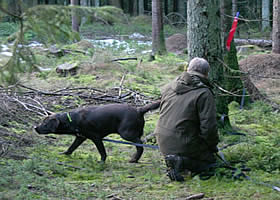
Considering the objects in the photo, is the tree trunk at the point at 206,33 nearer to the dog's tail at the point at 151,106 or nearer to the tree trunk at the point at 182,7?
the dog's tail at the point at 151,106

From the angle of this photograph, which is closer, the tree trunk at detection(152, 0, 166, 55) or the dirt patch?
the dirt patch

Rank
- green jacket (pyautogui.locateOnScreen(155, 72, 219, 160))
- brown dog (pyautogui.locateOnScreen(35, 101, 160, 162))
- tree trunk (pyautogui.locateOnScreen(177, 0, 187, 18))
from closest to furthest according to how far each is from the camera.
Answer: green jacket (pyautogui.locateOnScreen(155, 72, 219, 160))
brown dog (pyautogui.locateOnScreen(35, 101, 160, 162))
tree trunk (pyautogui.locateOnScreen(177, 0, 187, 18))

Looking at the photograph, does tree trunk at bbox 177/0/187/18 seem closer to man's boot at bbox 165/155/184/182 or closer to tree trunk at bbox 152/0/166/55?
tree trunk at bbox 152/0/166/55

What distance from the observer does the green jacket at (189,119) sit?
568cm

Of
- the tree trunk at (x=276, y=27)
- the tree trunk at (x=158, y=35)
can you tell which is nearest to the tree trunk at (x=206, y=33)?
the tree trunk at (x=276, y=27)

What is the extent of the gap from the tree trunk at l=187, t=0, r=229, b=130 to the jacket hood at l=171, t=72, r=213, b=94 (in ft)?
5.96

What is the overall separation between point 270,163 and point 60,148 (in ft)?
13.3

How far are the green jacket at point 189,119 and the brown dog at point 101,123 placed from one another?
1.17 m

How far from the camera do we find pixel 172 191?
561cm

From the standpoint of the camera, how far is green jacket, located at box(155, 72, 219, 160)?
18.6 feet

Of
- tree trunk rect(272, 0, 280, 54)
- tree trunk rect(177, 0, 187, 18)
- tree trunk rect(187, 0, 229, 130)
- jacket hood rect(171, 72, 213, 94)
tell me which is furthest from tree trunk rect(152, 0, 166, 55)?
tree trunk rect(177, 0, 187, 18)

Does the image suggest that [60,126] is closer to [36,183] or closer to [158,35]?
[36,183]

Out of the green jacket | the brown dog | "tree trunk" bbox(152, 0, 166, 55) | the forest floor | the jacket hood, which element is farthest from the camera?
"tree trunk" bbox(152, 0, 166, 55)

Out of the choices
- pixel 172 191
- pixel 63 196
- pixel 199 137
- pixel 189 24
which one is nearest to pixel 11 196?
pixel 63 196
